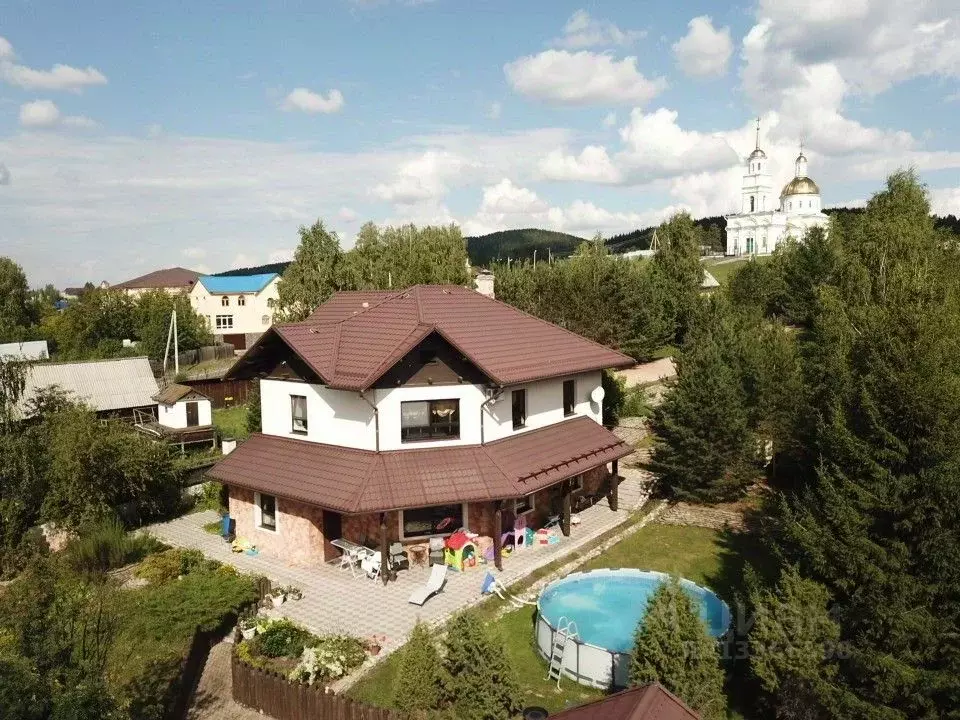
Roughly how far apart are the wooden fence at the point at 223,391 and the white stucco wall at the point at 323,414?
23901 millimetres

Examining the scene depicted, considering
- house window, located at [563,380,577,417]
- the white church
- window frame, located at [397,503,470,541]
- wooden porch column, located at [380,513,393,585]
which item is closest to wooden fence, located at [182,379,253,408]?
house window, located at [563,380,577,417]

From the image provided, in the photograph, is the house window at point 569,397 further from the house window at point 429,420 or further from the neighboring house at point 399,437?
the house window at point 429,420

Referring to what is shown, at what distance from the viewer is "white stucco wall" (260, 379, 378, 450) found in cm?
1969

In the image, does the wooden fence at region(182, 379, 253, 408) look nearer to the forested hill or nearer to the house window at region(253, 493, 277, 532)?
the house window at region(253, 493, 277, 532)

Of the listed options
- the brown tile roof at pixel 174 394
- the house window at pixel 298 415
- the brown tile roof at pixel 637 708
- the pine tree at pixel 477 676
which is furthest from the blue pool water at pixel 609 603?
the brown tile roof at pixel 174 394

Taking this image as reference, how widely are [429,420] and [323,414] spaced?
3260 millimetres

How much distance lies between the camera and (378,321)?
71.5ft

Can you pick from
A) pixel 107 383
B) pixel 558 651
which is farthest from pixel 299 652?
pixel 107 383

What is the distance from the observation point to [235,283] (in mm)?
74500

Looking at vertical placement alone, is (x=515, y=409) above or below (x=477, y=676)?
above

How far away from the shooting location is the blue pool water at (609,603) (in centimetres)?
1594

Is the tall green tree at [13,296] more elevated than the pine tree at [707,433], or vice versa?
the tall green tree at [13,296]

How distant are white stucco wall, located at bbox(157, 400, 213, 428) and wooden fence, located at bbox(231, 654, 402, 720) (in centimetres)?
2185

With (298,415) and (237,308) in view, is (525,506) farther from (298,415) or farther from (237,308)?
(237,308)
